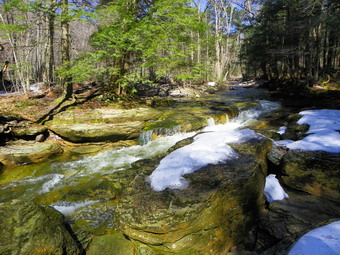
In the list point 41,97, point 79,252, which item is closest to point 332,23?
point 79,252

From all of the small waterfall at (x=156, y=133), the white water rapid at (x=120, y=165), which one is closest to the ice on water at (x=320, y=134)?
the white water rapid at (x=120, y=165)

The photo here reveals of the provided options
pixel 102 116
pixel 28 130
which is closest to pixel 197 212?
pixel 102 116

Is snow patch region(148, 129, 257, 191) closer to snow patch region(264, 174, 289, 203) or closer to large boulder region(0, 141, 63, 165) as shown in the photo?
snow patch region(264, 174, 289, 203)

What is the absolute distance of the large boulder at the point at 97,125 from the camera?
301 inches

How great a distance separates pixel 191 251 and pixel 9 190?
17.2ft

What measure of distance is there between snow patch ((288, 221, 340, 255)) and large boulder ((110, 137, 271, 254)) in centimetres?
117

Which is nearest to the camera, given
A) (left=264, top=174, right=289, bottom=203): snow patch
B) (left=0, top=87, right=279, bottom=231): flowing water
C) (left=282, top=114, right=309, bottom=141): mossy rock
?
(left=264, top=174, right=289, bottom=203): snow patch

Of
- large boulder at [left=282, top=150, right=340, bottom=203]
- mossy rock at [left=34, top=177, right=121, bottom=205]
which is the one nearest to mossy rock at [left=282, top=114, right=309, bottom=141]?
large boulder at [left=282, top=150, right=340, bottom=203]

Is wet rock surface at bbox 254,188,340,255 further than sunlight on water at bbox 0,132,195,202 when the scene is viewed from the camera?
No

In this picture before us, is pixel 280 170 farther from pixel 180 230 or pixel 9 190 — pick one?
pixel 9 190

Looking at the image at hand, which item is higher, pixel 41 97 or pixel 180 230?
pixel 41 97

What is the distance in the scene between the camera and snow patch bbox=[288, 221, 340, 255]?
1752 millimetres

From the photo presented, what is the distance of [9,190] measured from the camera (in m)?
5.12

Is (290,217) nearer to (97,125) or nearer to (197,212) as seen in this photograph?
(197,212)
